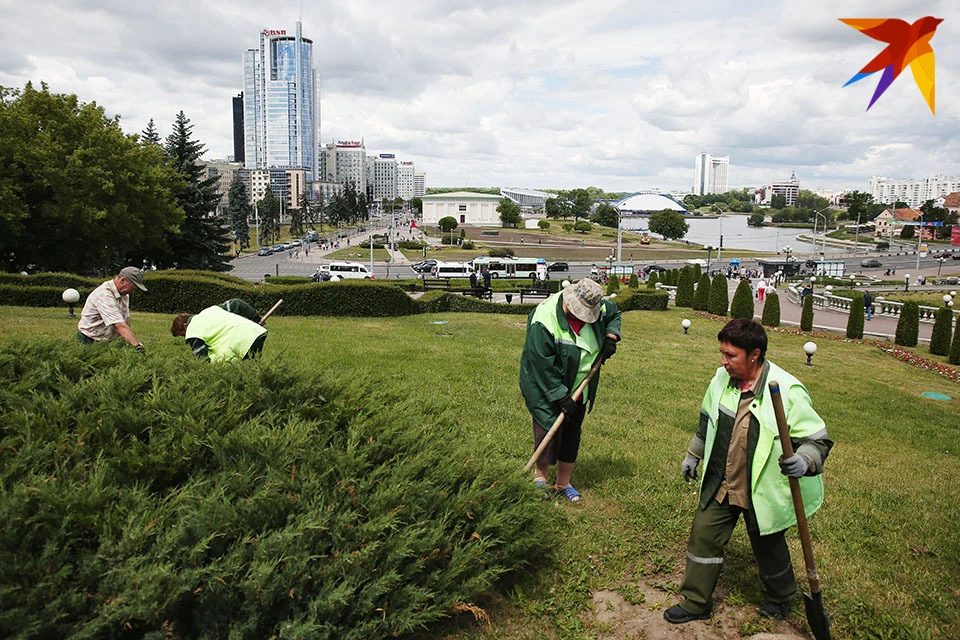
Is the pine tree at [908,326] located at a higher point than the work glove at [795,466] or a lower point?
lower

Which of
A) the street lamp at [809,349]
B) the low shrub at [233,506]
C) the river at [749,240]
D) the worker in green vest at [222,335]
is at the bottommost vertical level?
the street lamp at [809,349]

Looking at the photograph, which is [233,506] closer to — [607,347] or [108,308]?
[607,347]

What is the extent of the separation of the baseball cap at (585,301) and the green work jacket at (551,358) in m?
0.11

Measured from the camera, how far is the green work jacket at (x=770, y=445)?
3.16m

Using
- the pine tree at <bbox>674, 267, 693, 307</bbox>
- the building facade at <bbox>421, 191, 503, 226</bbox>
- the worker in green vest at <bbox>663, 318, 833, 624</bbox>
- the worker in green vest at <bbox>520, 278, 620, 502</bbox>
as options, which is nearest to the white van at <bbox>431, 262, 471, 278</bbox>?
the pine tree at <bbox>674, 267, 693, 307</bbox>

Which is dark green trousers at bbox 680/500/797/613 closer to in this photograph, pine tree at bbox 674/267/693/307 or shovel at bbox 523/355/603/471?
shovel at bbox 523/355/603/471

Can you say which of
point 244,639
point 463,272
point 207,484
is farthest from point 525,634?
point 463,272

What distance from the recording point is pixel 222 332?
4836mm

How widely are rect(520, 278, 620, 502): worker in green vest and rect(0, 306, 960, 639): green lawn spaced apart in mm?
458

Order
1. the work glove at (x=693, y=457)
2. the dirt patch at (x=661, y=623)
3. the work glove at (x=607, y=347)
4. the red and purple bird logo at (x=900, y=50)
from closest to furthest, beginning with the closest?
1. the dirt patch at (x=661, y=623)
2. the work glove at (x=693, y=457)
3. the red and purple bird logo at (x=900, y=50)
4. the work glove at (x=607, y=347)

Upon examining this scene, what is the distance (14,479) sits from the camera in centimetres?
287

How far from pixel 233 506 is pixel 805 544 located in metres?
2.58

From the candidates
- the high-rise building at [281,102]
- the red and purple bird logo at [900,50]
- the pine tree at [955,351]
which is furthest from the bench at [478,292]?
the high-rise building at [281,102]

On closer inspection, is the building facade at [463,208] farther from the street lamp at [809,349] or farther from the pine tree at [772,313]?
the street lamp at [809,349]
